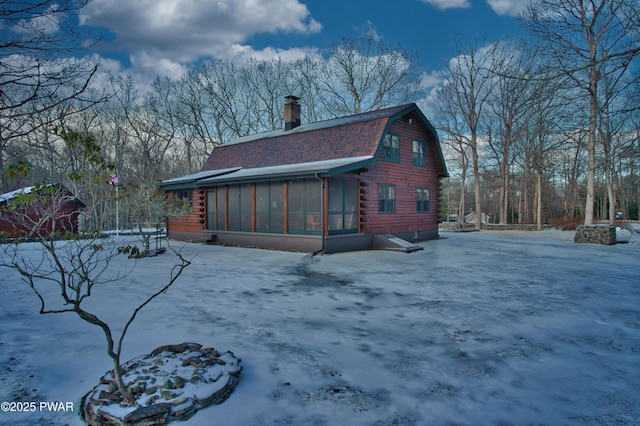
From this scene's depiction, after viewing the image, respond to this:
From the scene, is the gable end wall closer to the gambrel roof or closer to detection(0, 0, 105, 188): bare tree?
the gambrel roof

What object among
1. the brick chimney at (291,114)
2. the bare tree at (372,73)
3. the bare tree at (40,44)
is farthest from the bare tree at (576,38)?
the bare tree at (372,73)

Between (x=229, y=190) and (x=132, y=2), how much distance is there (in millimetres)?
8744

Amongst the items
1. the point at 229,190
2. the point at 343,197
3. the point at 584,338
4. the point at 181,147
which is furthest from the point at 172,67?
the point at 584,338

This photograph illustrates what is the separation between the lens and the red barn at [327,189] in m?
12.7

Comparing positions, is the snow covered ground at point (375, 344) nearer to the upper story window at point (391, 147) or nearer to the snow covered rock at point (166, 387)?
the snow covered rock at point (166, 387)

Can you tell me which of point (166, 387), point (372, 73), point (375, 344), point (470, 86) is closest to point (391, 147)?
point (375, 344)

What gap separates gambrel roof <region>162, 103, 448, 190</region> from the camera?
13039 mm

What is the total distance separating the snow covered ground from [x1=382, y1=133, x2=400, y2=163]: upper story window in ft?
24.1

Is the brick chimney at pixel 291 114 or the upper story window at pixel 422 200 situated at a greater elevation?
the brick chimney at pixel 291 114

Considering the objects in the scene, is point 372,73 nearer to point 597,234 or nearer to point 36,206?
point 597,234

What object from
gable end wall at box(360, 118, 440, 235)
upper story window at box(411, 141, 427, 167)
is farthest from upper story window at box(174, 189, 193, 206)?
upper story window at box(411, 141, 427, 167)

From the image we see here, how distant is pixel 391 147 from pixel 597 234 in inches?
368

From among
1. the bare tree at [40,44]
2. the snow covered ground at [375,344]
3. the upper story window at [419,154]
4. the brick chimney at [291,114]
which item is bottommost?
the snow covered ground at [375,344]

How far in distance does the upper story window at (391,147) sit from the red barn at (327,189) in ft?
0.13
